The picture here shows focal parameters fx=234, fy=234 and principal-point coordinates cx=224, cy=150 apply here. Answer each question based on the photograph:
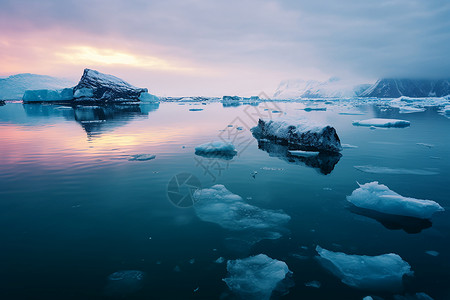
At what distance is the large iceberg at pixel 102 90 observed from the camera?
76750 mm

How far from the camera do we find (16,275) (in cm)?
359

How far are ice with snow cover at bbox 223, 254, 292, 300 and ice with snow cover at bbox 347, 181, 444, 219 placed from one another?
3253 mm

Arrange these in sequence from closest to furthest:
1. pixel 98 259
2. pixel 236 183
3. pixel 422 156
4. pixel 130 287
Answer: pixel 130 287 → pixel 98 259 → pixel 236 183 → pixel 422 156

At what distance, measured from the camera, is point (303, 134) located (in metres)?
12.2

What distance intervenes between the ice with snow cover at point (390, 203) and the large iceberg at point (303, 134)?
5816 mm

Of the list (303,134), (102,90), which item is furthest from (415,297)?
(102,90)

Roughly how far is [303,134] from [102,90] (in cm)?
8626

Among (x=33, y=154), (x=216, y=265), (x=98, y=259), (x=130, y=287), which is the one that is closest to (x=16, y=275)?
(x=98, y=259)

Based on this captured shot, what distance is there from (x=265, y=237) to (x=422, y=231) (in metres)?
3.15

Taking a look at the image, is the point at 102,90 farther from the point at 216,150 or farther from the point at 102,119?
the point at 216,150

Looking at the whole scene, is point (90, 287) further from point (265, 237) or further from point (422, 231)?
point (422, 231)

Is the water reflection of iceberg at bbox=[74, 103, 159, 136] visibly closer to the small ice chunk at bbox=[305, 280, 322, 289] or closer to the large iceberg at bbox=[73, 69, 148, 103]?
the small ice chunk at bbox=[305, 280, 322, 289]

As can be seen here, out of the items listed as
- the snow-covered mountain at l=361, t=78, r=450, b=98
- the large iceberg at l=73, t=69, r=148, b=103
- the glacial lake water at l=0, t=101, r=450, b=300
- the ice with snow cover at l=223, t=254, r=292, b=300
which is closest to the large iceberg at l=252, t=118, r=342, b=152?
the glacial lake water at l=0, t=101, r=450, b=300

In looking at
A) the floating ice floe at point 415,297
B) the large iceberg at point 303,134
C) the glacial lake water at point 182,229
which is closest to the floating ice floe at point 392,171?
the glacial lake water at point 182,229
